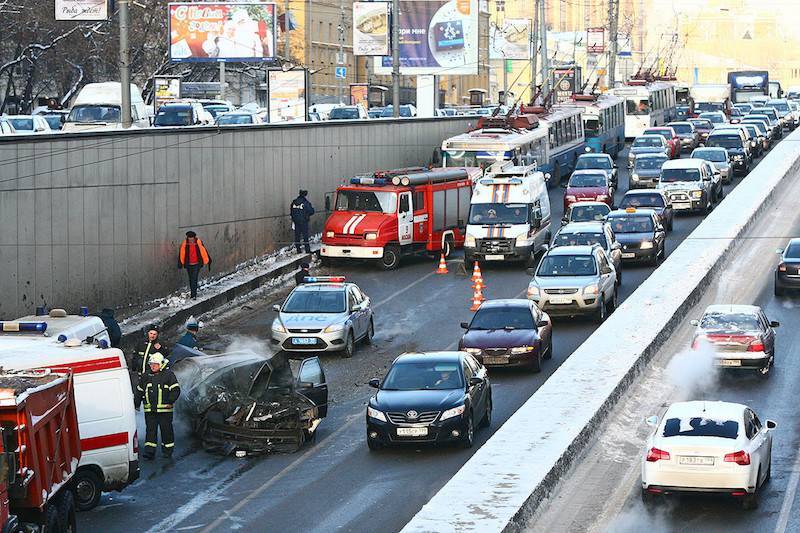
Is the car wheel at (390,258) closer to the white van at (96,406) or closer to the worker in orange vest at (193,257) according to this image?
the worker in orange vest at (193,257)

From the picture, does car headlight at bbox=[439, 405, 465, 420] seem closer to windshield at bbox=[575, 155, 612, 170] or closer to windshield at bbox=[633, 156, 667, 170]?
windshield at bbox=[633, 156, 667, 170]

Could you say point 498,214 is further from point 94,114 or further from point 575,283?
point 94,114

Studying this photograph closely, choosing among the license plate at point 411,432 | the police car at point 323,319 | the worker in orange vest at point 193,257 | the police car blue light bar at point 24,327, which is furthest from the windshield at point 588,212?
the police car blue light bar at point 24,327

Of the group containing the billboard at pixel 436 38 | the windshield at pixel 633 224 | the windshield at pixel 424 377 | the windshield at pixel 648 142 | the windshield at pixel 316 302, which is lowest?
the windshield at pixel 424 377

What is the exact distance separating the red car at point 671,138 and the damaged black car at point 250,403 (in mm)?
44288

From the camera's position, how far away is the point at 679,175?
50.4 meters

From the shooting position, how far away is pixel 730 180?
59875mm

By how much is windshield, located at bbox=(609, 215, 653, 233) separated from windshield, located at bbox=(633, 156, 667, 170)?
14.7 metres

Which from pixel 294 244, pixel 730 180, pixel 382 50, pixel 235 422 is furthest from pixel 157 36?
pixel 235 422

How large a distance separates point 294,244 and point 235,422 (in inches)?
773

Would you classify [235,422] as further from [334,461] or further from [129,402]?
[129,402]

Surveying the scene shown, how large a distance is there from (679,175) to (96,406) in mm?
34516

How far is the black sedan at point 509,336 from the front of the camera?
89.2 feet

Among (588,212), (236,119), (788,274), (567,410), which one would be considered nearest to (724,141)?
(236,119)
